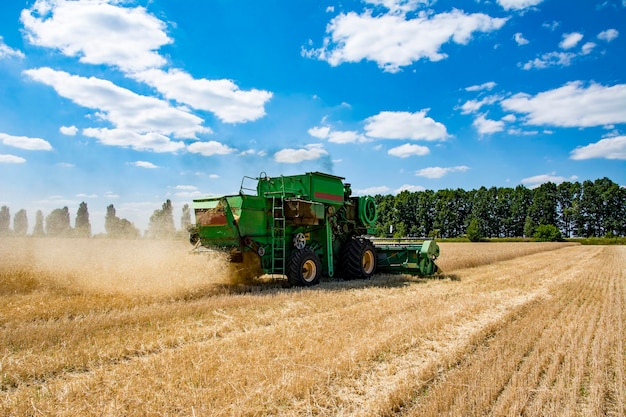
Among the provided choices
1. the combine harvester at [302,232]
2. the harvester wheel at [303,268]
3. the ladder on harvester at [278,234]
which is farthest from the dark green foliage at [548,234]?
the ladder on harvester at [278,234]

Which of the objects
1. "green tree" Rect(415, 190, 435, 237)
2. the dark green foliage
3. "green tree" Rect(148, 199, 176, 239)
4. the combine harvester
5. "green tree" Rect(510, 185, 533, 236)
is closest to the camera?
the combine harvester

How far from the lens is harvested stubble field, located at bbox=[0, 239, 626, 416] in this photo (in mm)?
3793

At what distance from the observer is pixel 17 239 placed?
12.5 metres

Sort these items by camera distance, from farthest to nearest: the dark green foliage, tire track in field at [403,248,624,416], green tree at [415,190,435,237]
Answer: green tree at [415,190,435,237], the dark green foliage, tire track in field at [403,248,624,416]

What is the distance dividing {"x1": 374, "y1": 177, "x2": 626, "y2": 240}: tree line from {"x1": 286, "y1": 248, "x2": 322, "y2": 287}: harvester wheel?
6447 cm

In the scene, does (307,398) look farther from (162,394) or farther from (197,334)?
(197,334)

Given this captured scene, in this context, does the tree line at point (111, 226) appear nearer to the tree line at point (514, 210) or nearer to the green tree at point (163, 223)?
the green tree at point (163, 223)

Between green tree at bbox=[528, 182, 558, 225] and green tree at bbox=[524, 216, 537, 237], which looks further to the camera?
green tree at bbox=[528, 182, 558, 225]

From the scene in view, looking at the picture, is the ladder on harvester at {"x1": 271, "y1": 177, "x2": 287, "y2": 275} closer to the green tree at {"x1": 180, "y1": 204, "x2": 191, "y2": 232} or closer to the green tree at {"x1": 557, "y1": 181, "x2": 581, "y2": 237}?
the green tree at {"x1": 180, "y1": 204, "x2": 191, "y2": 232}

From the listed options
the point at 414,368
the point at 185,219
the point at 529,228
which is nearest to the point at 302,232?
the point at 185,219

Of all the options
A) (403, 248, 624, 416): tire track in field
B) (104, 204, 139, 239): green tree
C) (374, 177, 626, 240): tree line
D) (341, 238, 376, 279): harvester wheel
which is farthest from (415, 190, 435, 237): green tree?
(403, 248, 624, 416): tire track in field

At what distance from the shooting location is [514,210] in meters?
80.7

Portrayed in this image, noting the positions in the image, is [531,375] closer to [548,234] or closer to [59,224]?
[59,224]

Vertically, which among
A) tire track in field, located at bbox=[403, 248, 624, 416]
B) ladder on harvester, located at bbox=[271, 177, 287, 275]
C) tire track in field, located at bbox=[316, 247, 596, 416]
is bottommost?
tire track in field, located at bbox=[403, 248, 624, 416]
